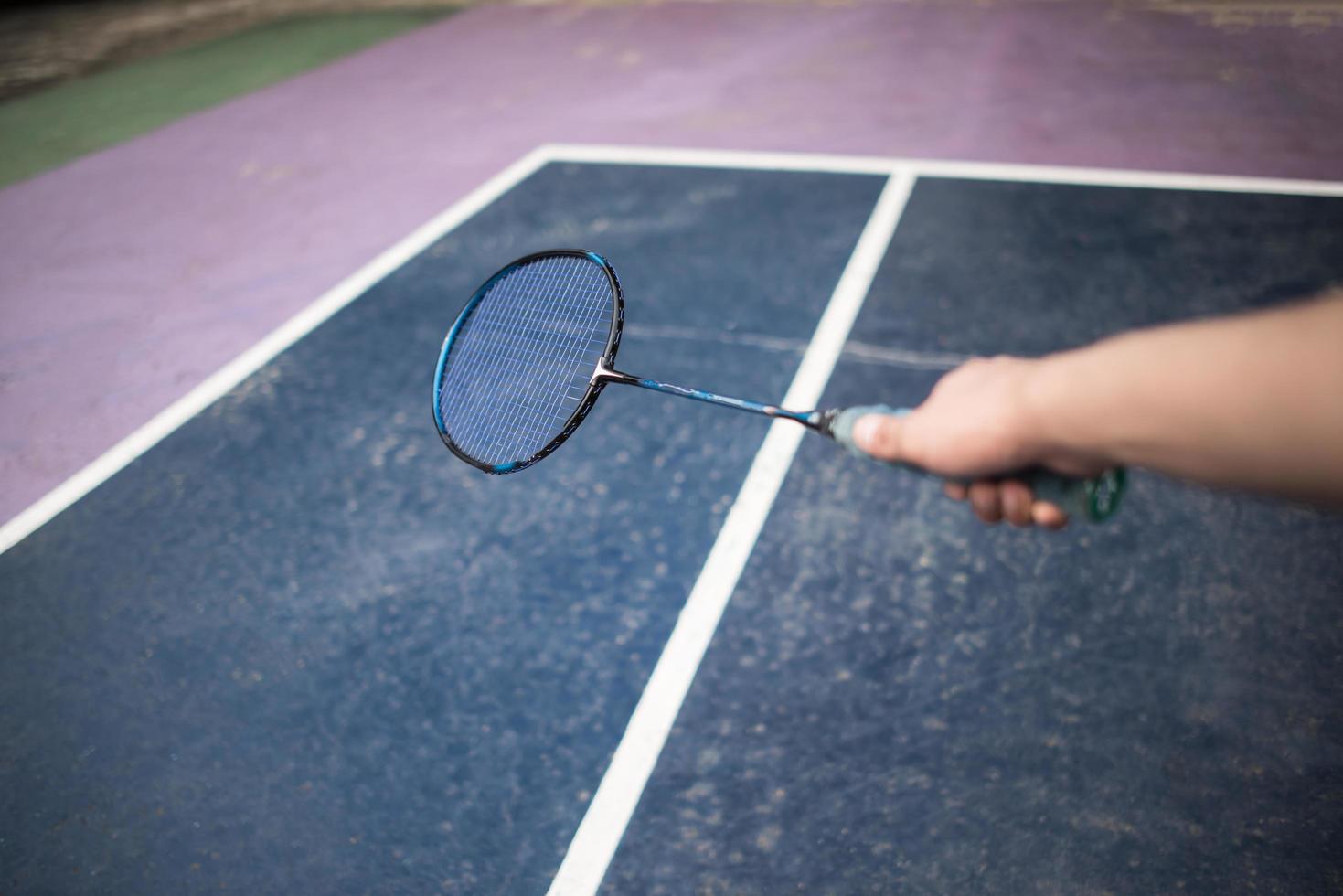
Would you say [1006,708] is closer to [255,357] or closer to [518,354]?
[518,354]

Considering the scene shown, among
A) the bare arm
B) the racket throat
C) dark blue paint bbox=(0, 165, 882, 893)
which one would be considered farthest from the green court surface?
the bare arm

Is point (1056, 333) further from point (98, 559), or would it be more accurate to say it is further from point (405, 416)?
point (98, 559)

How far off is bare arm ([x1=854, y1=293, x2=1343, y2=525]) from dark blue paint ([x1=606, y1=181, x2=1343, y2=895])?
1201 millimetres

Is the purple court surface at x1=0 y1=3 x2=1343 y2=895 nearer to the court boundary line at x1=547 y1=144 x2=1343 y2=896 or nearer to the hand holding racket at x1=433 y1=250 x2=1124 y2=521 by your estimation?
the court boundary line at x1=547 y1=144 x2=1343 y2=896

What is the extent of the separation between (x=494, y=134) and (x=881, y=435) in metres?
5.63

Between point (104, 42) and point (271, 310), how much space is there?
8.67 meters

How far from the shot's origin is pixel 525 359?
3.01 m

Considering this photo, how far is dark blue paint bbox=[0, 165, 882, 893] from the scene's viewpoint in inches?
93.4

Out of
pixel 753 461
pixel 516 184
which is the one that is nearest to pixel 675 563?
pixel 753 461

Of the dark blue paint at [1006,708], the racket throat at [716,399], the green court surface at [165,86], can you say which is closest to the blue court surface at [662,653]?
the dark blue paint at [1006,708]

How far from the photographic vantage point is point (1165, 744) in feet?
7.55

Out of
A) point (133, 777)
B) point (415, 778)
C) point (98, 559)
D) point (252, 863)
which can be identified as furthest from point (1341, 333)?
point (98, 559)

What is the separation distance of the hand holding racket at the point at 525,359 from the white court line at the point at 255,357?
73.7 inches

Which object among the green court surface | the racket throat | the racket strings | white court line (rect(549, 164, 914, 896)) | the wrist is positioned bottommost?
the green court surface
